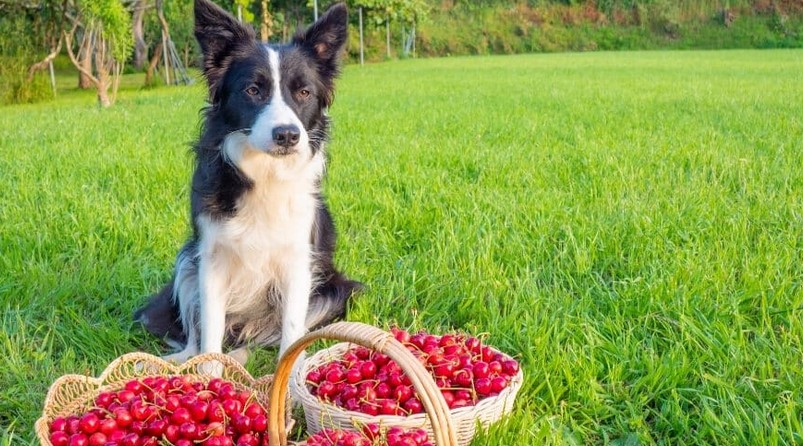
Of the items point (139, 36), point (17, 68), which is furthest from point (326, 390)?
point (139, 36)

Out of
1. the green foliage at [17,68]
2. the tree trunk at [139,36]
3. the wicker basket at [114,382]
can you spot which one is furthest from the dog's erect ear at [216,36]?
the tree trunk at [139,36]

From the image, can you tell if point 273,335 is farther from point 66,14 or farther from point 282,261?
point 66,14

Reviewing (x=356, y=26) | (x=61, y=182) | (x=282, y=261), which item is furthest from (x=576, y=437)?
(x=356, y=26)

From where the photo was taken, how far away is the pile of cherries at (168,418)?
6.31ft

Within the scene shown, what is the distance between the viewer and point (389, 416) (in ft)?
6.40

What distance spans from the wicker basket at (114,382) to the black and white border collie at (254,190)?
0.46 meters

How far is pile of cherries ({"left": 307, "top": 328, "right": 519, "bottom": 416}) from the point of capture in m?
2.06

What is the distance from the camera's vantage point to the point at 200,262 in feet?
9.60

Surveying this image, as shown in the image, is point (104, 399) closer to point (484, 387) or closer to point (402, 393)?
point (402, 393)

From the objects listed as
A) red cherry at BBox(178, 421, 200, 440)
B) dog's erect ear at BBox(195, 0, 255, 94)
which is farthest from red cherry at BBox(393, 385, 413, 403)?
dog's erect ear at BBox(195, 0, 255, 94)

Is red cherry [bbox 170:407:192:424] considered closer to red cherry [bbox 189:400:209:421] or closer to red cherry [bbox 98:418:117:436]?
red cherry [bbox 189:400:209:421]

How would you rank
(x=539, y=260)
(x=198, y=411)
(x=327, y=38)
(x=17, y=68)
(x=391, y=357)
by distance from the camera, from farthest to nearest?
(x=17, y=68) → (x=539, y=260) → (x=327, y=38) → (x=198, y=411) → (x=391, y=357)

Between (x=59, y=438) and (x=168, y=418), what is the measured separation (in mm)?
274

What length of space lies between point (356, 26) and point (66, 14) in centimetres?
1652
